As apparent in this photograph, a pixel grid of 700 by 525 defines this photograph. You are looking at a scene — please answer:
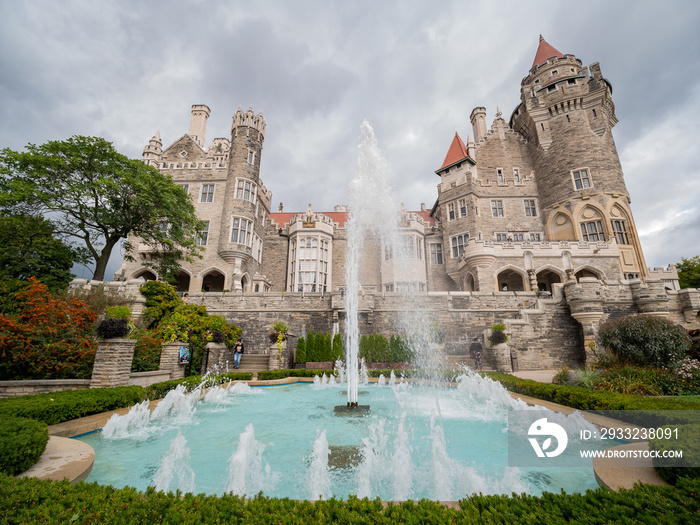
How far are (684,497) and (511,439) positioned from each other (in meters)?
3.77

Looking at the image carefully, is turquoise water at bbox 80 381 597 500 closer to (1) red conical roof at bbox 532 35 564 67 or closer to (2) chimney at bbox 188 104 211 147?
(2) chimney at bbox 188 104 211 147

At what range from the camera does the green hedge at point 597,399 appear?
611 cm

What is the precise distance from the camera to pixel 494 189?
30.2m

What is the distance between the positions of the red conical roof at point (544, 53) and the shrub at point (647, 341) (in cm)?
3288

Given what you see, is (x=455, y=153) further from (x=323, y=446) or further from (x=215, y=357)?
(x=323, y=446)

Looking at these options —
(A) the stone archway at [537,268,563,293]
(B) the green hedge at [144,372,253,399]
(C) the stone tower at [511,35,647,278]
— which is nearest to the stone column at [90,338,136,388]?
(B) the green hedge at [144,372,253,399]

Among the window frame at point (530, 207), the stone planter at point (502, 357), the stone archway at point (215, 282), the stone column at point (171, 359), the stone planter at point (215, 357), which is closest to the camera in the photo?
the stone column at point (171, 359)

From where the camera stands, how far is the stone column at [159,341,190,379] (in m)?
11.6

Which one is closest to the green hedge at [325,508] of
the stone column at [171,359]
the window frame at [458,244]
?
the stone column at [171,359]

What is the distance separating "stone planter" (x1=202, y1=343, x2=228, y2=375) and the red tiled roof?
89.2ft

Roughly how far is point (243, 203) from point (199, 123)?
11.7 metres

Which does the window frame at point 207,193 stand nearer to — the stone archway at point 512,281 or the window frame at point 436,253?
the window frame at point 436,253

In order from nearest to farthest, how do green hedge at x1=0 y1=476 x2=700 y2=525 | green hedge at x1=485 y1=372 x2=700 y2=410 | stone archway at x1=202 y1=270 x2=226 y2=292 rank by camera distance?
green hedge at x1=0 y1=476 x2=700 y2=525 < green hedge at x1=485 y1=372 x2=700 y2=410 < stone archway at x1=202 y1=270 x2=226 y2=292

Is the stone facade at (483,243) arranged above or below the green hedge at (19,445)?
above
